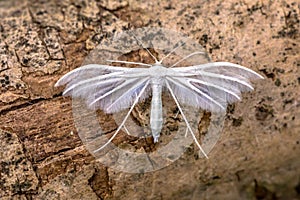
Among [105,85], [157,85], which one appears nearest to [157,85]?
[157,85]

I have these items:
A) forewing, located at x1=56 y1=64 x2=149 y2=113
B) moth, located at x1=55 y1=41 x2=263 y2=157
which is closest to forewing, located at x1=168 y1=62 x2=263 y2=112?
moth, located at x1=55 y1=41 x2=263 y2=157

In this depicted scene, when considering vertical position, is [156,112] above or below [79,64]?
below

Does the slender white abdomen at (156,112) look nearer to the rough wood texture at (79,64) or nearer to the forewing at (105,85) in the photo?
the forewing at (105,85)

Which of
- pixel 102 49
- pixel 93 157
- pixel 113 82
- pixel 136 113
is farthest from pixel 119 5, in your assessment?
pixel 93 157

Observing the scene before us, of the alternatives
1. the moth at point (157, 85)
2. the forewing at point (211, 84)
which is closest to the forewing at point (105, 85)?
the moth at point (157, 85)

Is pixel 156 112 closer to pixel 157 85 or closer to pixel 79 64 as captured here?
pixel 157 85

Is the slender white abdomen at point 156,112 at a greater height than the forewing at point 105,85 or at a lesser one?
lesser
